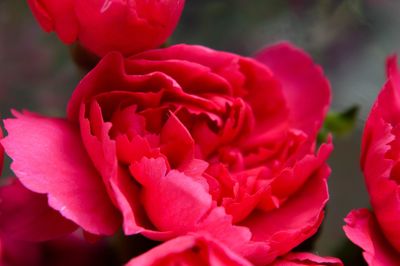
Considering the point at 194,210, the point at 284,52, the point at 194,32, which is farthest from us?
the point at 194,32

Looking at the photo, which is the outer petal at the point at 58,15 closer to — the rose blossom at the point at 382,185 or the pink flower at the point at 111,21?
the pink flower at the point at 111,21

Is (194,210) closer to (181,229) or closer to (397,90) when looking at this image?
(181,229)

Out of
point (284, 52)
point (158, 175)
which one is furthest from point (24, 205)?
point (284, 52)

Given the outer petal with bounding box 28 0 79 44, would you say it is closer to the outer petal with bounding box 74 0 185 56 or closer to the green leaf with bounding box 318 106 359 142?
the outer petal with bounding box 74 0 185 56

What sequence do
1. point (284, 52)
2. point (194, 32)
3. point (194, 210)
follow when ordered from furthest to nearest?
point (194, 32) → point (284, 52) → point (194, 210)

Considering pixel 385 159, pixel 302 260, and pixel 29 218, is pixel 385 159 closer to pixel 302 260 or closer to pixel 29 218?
pixel 302 260

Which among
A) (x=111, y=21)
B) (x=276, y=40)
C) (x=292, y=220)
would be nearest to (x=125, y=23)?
(x=111, y=21)

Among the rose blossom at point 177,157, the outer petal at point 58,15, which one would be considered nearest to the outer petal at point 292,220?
the rose blossom at point 177,157

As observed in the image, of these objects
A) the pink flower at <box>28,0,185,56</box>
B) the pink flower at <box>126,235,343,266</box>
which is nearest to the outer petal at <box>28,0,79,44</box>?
the pink flower at <box>28,0,185,56</box>
